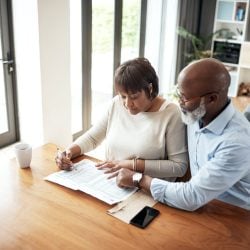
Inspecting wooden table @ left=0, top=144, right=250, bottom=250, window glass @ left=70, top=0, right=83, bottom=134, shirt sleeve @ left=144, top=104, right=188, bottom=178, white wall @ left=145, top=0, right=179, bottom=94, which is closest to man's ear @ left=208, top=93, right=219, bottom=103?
shirt sleeve @ left=144, top=104, right=188, bottom=178

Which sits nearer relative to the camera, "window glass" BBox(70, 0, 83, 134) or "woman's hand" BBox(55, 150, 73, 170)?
"woman's hand" BBox(55, 150, 73, 170)

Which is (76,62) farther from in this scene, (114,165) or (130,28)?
(114,165)

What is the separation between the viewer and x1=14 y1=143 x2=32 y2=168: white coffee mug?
1512 mm

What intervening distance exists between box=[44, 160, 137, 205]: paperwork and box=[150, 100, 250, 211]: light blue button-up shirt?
0.48 ft

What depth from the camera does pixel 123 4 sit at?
3785 mm

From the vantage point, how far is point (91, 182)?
1.41 meters

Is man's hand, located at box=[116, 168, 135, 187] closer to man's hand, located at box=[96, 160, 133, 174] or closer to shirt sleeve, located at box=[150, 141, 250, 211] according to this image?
man's hand, located at box=[96, 160, 133, 174]

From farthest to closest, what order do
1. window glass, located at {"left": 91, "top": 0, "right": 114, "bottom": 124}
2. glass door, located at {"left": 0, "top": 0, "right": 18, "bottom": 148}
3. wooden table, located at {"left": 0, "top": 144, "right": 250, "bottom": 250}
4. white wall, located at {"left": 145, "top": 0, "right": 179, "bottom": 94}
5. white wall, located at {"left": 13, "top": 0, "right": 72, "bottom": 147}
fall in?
white wall, located at {"left": 145, "top": 0, "right": 179, "bottom": 94} < window glass, located at {"left": 91, "top": 0, "right": 114, "bottom": 124} < glass door, located at {"left": 0, "top": 0, "right": 18, "bottom": 148} < white wall, located at {"left": 13, "top": 0, "right": 72, "bottom": 147} < wooden table, located at {"left": 0, "top": 144, "right": 250, "bottom": 250}

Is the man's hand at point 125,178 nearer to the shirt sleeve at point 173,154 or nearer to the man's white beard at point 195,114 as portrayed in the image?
the shirt sleeve at point 173,154

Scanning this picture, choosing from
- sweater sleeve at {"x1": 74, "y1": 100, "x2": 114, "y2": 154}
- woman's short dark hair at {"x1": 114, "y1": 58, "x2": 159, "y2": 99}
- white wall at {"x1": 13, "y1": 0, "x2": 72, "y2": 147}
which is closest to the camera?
woman's short dark hair at {"x1": 114, "y1": 58, "x2": 159, "y2": 99}

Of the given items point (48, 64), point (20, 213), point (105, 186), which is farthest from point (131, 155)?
point (48, 64)

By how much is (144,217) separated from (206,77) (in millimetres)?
554

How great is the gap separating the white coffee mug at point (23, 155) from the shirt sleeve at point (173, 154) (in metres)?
0.54

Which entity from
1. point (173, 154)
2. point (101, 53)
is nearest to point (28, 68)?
point (173, 154)
